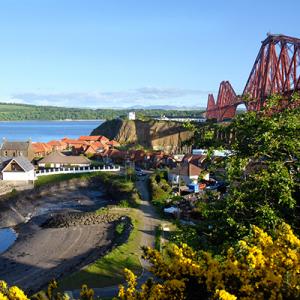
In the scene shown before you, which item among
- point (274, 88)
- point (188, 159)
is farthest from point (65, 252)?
point (274, 88)

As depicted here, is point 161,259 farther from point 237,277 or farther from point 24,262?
point 24,262

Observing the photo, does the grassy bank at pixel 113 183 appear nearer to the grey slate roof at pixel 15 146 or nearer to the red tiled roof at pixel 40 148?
the grey slate roof at pixel 15 146

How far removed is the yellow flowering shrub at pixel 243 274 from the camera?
734cm

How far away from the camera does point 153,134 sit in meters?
113

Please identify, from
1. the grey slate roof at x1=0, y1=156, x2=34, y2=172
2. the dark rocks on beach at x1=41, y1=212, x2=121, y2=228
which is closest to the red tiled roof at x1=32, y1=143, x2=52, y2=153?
the grey slate roof at x1=0, y1=156, x2=34, y2=172

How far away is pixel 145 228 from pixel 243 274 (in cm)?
2990

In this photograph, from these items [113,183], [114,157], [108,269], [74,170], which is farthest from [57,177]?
[108,269]

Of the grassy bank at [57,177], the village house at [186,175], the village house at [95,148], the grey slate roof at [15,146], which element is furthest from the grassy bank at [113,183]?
the village house at [95,148]

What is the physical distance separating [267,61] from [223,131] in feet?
249

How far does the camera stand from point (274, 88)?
7731 centimetres

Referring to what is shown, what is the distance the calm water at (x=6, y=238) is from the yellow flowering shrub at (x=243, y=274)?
28.6 m

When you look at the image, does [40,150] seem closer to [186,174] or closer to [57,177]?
[57,177]

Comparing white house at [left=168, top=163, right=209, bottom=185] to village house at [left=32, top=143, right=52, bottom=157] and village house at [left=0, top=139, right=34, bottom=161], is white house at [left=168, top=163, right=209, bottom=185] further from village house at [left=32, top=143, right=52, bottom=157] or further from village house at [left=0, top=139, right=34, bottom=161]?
village house at [left=32, top=143, right=52, bottom=157]

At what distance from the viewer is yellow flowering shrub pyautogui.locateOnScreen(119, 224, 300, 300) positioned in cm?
734
